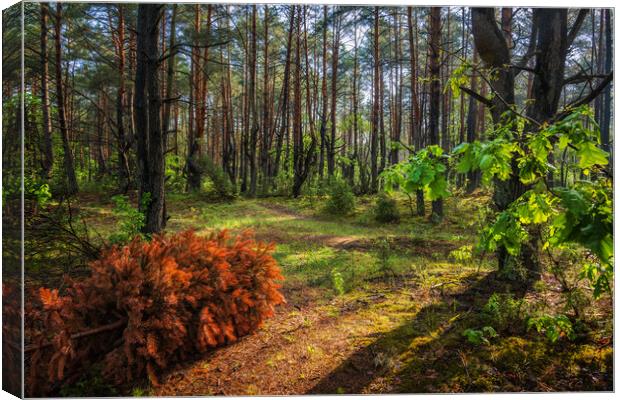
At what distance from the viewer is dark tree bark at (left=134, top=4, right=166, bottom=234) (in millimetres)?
3193

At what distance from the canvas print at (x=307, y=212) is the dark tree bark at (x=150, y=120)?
17 millimetres

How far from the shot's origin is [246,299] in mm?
2365

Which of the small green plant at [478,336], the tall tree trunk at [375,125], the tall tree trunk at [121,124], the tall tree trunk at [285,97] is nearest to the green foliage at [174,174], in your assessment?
the tall tree trunk at [121,124]

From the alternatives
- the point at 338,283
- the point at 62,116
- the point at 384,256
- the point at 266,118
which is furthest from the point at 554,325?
the point at 266,118

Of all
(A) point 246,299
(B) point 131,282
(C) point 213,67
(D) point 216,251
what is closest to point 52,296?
(B) point 131,282

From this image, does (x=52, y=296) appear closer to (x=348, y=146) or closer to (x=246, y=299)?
(x=246, y=299)

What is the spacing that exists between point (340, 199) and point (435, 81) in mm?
2083

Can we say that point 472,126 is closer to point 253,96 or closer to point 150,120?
point 253,96

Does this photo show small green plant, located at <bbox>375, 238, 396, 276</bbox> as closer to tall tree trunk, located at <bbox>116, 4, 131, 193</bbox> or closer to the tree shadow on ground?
the tree shadow on ground

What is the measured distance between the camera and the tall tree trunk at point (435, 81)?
11.4 feet

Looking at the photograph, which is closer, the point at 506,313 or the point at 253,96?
the point at 506,313

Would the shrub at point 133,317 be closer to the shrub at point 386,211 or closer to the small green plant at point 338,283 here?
the small green plant at point 338,283

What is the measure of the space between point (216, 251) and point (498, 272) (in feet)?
7.08

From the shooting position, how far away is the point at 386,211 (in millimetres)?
3879
